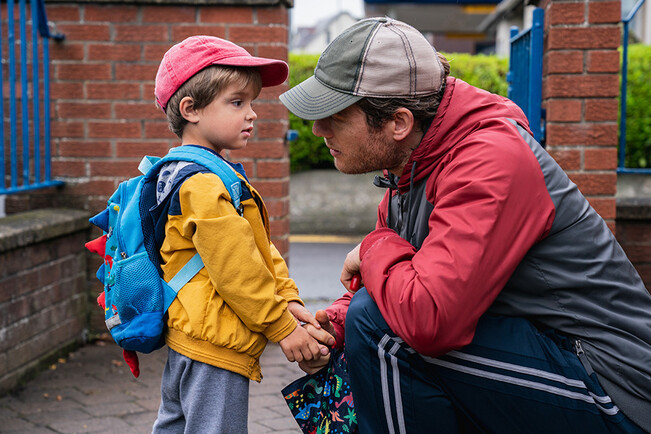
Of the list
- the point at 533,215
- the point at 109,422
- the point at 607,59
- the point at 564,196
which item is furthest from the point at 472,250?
the point at 607,59

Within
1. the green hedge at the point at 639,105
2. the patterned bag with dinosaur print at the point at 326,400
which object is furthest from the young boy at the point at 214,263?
the green hedge at the point at 639,105

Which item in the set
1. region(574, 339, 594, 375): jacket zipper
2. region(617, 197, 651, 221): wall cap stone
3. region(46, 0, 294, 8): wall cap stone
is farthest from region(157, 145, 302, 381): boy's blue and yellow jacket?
region(617, 197, 651, 221): wall cap stone

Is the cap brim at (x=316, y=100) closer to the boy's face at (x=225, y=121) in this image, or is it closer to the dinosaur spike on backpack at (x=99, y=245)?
the boy's face at (x=225, y=121)

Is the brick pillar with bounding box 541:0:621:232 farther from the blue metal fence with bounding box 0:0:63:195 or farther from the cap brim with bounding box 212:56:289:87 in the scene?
the blue metal fence with bounding box 0:0:63:195

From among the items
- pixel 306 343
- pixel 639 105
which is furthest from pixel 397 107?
pixel 639 105

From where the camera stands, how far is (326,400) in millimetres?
2402

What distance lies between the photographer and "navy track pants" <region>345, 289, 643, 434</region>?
197 centimetres

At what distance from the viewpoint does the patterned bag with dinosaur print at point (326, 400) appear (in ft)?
7.63

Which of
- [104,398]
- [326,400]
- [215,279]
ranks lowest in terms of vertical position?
[104,398]

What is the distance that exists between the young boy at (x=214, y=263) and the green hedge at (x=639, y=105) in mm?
6071

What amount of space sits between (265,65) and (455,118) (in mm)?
706

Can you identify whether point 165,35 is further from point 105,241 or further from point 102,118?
point 105,241

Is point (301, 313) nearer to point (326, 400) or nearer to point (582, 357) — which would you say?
point (326, 400)

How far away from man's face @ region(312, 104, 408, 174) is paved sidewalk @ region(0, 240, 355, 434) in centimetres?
141
